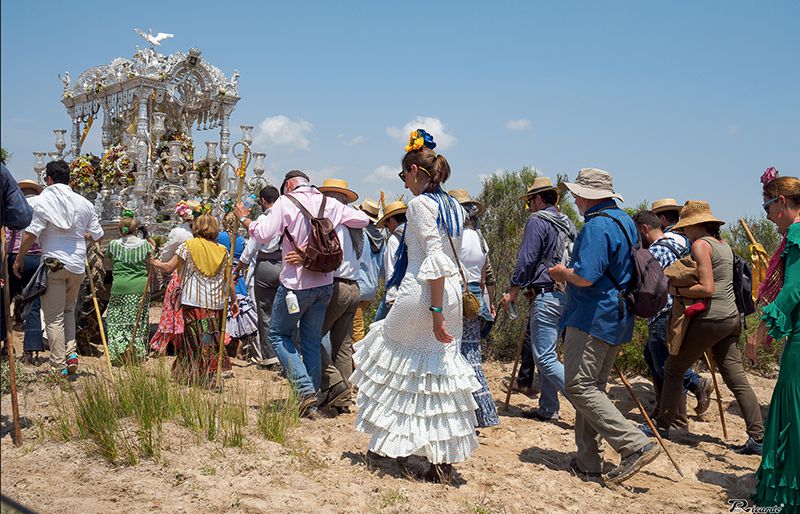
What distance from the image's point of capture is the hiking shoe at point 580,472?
182 inches

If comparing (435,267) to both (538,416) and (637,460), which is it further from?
(538,416)

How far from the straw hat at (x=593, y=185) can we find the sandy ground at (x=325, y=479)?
1.81m

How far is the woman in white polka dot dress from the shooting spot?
13.1ft

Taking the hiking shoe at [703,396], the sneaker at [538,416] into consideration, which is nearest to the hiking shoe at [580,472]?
the sneaker at [538,416]

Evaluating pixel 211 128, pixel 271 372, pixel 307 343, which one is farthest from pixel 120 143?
pixel 307 343

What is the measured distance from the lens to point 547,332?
5.88 m

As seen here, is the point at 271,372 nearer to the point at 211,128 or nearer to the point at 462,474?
the point at 462,474

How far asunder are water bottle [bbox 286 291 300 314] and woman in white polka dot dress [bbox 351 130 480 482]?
3.66 feet

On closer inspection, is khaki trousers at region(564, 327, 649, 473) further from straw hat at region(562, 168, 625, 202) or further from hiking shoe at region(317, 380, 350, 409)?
hiking shoe at region(317, 380, 350, 409)

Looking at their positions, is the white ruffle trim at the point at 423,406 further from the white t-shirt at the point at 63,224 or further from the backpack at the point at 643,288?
the white t-shirt at the point at 63,224

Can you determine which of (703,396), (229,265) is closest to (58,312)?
(229,265)

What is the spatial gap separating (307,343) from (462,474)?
5.23 ft

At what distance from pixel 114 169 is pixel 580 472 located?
50.4 feet

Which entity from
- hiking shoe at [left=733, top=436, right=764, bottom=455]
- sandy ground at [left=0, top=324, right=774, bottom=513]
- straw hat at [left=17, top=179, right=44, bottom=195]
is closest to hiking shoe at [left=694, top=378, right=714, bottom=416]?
hiking shoe at [left=733, top=436, right=764, bottom=455]
